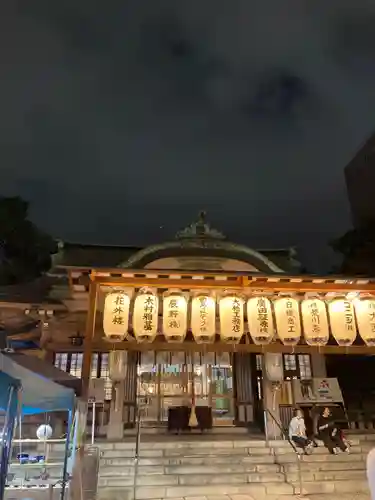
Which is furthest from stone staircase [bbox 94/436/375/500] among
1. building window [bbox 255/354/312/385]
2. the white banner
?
building window [bbox 255/354/312/385]

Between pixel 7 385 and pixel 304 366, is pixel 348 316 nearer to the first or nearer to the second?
pixel 7 385

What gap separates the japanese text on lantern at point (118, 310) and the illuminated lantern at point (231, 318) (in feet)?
7.15

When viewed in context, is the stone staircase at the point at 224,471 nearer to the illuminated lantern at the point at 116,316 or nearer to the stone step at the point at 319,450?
the stone step at the point at 319,450

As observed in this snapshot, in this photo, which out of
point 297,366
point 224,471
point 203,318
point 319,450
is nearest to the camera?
point 203,318

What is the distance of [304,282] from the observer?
9.48 metres

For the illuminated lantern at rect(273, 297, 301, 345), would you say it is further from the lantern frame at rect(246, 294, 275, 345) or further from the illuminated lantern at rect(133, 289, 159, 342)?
the illuminated lantern at rect(133, 289, 159, 342)

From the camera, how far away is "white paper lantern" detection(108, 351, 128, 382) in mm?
15016

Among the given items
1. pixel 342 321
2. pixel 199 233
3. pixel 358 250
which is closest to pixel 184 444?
pixel 342 321

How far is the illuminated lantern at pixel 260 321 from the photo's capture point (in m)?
8.95

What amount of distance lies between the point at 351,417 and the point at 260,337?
34.1 feet

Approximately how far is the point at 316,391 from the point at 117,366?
306 inches

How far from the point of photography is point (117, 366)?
49.4 ft

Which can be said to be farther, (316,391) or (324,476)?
(316,391)

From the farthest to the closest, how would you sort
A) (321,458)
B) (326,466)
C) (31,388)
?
(321,458) → (326,466) → (31,388)
